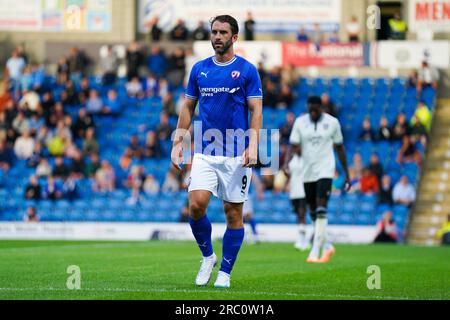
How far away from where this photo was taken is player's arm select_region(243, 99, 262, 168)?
10977mm

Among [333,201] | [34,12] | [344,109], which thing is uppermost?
[34,12]

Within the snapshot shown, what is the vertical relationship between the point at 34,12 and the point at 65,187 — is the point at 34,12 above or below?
above

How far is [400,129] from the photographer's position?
31344 millimetres

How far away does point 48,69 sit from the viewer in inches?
1507

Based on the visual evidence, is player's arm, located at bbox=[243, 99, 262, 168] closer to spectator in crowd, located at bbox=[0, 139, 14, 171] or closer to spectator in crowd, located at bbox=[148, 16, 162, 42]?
spectator in crowd, located at bbox=[0, 139, 14, 171]

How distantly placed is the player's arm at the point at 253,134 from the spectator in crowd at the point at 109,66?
83.9 feet

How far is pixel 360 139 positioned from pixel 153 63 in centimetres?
836

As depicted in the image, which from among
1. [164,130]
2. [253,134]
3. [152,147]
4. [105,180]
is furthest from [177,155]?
[164,130]

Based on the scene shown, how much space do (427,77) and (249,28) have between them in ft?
20.4

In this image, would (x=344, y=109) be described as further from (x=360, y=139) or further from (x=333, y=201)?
(x=333, y=201)

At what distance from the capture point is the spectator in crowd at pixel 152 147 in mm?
32469

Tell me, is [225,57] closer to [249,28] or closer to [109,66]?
[249,28]

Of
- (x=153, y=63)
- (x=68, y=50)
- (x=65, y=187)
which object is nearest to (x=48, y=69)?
(x=68, y=50)
